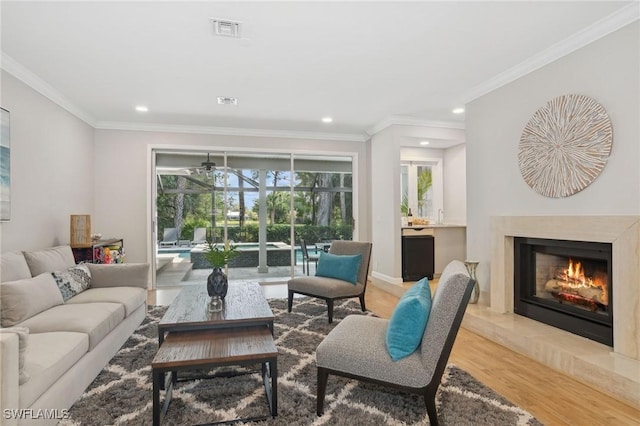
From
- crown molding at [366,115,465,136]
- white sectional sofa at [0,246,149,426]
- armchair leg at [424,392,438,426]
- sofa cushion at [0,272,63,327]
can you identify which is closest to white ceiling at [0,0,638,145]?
crown molding at [366,115,465,136]

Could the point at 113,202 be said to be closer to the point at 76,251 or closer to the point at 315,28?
the point at 76,251

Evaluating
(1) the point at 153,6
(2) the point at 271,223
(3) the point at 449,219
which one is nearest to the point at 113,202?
(2) the point at 271,223

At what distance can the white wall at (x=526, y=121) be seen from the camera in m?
2.63

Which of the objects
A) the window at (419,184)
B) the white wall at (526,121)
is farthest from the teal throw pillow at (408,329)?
the window at (419,184)

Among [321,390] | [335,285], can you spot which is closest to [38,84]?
[335,285]

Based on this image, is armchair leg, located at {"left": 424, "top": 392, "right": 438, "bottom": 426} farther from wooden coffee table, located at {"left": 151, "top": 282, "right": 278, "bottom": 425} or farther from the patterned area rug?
wooden coffee table, located at {"left": 151, "top": 282, "right": 278, "bottom": 425}

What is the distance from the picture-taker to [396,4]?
2.49 meters

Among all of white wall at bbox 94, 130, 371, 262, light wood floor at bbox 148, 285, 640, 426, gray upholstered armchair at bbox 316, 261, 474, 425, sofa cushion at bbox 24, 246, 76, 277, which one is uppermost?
white wall at bbox 94, 130, 371, 262

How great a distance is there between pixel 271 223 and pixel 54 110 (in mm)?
3415

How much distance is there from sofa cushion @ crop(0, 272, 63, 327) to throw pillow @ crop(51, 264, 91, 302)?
0.33 meters

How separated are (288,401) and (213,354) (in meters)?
0.59

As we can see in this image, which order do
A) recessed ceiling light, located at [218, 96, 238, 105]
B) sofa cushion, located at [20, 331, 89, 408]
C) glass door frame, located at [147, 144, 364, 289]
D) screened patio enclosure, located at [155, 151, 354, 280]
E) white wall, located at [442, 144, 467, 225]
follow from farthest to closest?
white wall, located at [442, 144, 467, 225] < screened patio enclosure, located at [155, 151, 354, 280] < glass door frame, located at [147, 144, 364, 289] < recessed ceiling light, located at [218, 96, 238, 105] < sofa cushion, located at [20, 331, 89, 408]

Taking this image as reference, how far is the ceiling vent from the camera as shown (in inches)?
107

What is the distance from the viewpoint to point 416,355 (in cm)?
206
